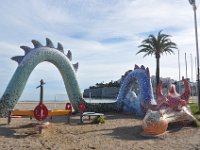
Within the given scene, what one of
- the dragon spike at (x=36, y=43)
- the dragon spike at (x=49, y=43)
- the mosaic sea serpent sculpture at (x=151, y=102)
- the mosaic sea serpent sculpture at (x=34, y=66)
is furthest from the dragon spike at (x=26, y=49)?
the mosaic sea serpent sculpture at (x=151, y=102)

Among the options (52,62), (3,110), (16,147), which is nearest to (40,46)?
(52,62)

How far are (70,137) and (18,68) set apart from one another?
828cm

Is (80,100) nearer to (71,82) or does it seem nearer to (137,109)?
(71,82)

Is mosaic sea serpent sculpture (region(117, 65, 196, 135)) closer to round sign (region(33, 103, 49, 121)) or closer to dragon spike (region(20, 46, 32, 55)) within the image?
round sign (region(33, 103, 49, 121))

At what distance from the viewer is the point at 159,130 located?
48.3 ft

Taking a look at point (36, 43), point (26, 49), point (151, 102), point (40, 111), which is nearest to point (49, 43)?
point (36, 43)

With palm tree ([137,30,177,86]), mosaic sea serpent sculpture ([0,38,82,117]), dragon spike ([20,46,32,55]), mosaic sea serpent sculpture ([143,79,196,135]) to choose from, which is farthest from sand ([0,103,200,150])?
palm tree ([137,30,177,86])

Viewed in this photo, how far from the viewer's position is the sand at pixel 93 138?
12.3m

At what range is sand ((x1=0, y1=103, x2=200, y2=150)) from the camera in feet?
40.3

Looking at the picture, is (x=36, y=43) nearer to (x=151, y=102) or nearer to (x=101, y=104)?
(x=101, y=104)

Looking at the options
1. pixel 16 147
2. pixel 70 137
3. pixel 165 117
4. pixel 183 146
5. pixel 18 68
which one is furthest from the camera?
pixel 18 68

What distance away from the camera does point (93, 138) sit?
1393 centimetres

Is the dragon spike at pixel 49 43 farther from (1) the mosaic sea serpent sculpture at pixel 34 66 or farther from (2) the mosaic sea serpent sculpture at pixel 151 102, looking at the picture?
(2) the mosaic sea serpent sculpture at pixel 151 102

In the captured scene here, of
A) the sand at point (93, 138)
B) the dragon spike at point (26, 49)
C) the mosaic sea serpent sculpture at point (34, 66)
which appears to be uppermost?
the dragon spike at point (26, 49)
